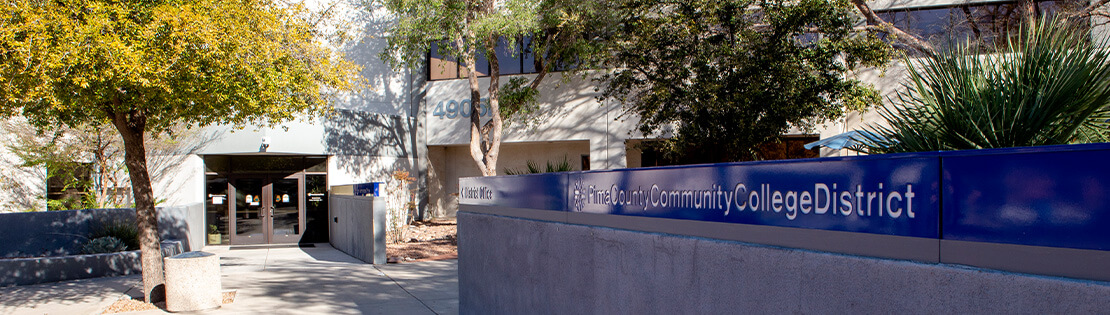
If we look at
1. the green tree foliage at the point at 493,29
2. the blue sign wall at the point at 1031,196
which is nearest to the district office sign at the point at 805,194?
the blue sign wall at the point at 1031,196

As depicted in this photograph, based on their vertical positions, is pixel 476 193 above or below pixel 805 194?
below

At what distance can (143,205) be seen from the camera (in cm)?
1068

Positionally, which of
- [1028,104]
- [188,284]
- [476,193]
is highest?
[1028,104]

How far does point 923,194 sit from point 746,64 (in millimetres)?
10809

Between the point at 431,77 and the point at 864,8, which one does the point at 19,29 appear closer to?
the point at 864,8

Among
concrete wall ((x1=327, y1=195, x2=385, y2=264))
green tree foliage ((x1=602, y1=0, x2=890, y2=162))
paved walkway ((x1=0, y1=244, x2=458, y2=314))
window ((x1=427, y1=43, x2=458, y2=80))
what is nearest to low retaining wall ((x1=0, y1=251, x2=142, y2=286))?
paved walkway ((x1=0, y1=244, x2=458, y2=314))

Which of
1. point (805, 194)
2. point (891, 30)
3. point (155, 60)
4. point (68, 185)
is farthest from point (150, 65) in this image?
point (891, 30)

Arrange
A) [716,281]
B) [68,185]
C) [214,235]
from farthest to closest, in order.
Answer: [214,235], [68,185], [716,281]

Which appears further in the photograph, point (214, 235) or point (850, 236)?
point (214, 235)

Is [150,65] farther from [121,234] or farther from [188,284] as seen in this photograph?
[121,234]

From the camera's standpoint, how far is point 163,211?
1590 cm

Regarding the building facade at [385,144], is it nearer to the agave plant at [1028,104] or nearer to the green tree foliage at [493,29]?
the green tree foliage at [493,29]

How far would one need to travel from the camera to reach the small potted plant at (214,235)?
2008cm

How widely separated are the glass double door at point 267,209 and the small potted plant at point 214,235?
36 centimetres
